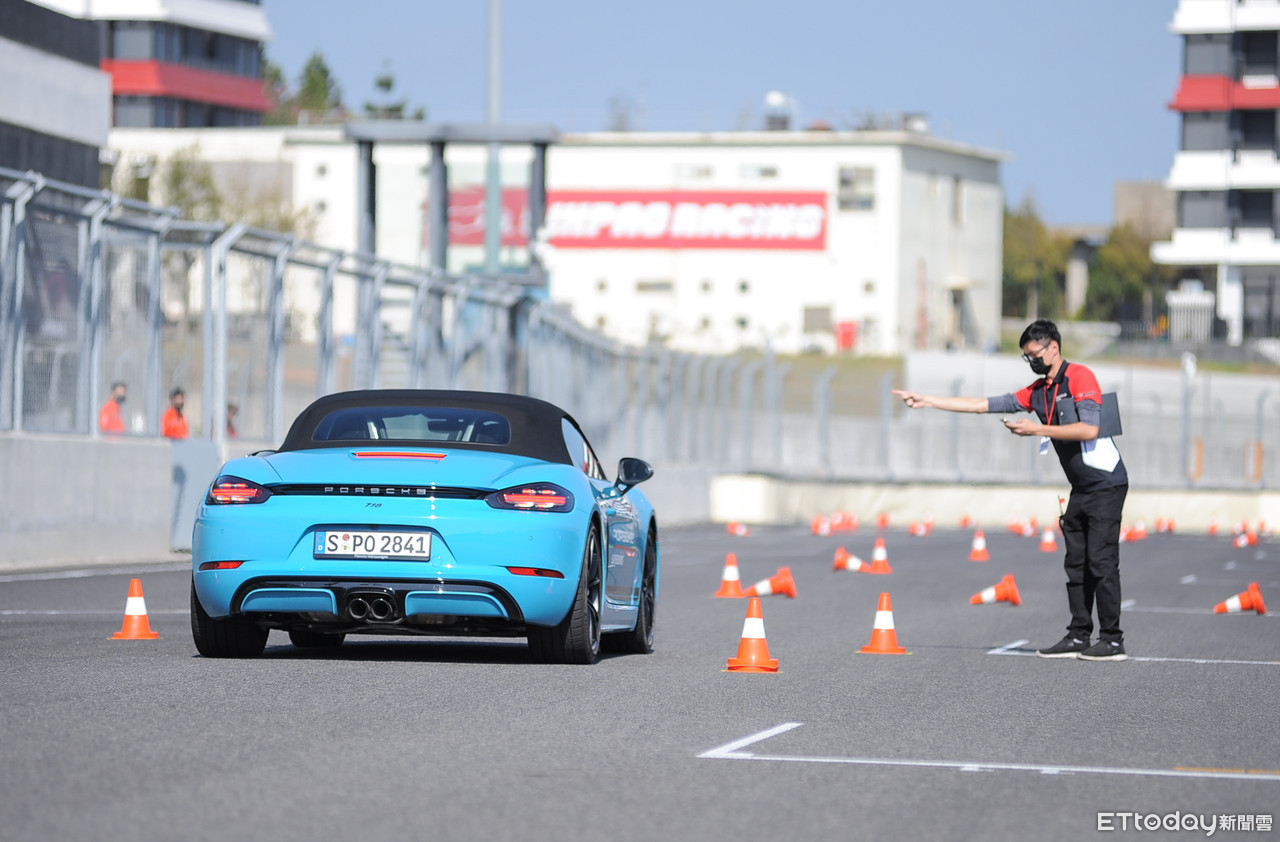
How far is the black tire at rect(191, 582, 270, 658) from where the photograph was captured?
977cm

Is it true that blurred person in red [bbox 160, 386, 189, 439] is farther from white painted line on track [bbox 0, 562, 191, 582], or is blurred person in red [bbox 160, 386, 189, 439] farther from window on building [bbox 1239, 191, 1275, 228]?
window on building [bbox 1239, 191, 1275, 228]

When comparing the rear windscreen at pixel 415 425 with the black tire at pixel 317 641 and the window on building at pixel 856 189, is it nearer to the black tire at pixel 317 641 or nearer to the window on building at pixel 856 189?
the black tire at pixel 317 641

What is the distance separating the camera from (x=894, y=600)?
17.8 meters

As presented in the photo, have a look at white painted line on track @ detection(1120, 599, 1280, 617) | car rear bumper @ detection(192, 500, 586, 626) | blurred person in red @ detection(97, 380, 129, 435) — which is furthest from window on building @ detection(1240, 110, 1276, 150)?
car rear bumper @ detection(192, 500, 586, 626)

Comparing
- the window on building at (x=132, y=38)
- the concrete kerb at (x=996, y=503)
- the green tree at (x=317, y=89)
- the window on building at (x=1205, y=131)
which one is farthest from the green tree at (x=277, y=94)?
the concrete kerb at (x=996, y=503)

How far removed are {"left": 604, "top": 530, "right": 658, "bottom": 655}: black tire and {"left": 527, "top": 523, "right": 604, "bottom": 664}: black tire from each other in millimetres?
1046

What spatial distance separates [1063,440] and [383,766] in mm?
5828

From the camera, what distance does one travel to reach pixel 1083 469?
1152 cm

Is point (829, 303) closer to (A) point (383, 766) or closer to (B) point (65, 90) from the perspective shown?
(B) point (65, 90)

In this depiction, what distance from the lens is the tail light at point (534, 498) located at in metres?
9.46

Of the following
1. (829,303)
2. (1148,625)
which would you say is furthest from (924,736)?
(829,303)

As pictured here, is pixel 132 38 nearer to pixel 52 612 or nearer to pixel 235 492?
pixel 52 612

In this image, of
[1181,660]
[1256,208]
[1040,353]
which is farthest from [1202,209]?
[1040,353]

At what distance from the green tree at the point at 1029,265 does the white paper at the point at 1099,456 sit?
99.9 m
